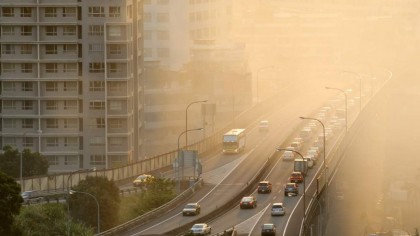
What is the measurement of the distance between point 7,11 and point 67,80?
26.4 feet

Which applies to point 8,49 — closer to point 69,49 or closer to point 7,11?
point 7,11

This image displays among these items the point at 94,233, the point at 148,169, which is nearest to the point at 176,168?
the point at 148,169

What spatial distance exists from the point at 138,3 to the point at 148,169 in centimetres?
2526

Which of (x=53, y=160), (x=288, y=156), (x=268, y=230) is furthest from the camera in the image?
(x=53, y=160)

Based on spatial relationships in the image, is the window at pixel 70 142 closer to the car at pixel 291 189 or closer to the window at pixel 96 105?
the window at pixel 96 105

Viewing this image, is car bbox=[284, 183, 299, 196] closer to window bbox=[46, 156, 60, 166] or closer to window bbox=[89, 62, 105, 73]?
window bbox=[46, 156, 60, 166]

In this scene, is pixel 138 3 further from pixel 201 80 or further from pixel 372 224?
pixel 201 80

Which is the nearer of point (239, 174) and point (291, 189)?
point (291, 189)

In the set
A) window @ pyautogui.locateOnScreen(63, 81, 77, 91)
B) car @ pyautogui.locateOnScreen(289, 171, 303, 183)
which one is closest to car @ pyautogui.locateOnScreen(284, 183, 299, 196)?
car @ pyautogui.locateOnScreen(289, 171, 303, 183)

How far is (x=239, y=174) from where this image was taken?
11738 centimetres

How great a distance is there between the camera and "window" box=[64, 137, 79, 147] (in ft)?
431

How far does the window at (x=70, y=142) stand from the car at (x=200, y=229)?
42174mm

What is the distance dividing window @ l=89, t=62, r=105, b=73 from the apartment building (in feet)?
0.29

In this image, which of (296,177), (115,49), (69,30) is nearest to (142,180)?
(296,177)
